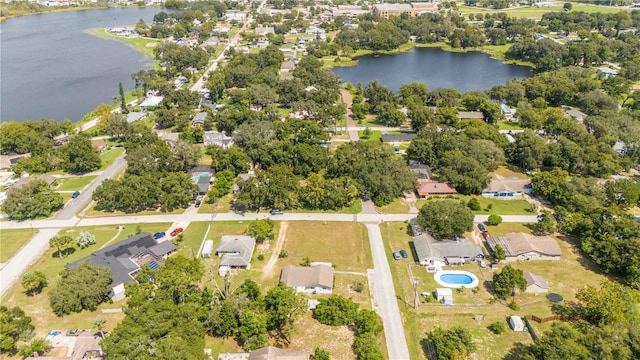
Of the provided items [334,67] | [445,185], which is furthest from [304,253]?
[334,67]

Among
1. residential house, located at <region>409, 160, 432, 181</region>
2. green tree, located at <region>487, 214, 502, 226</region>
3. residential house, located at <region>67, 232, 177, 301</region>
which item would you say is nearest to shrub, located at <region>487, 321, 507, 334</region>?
green tree, located at <region>487, 214, 502, 226</region>

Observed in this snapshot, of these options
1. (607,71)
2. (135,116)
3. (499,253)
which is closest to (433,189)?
(499,253)

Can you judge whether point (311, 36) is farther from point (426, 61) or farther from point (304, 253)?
point (304, 253)

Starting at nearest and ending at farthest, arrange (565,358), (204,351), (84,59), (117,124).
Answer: (565,358) < (204,351) < (117,124) < (84,59)

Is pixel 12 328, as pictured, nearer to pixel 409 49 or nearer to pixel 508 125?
pixel 508 125

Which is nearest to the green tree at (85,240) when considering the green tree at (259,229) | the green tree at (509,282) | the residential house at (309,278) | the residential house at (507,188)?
the green tree at (259,229)

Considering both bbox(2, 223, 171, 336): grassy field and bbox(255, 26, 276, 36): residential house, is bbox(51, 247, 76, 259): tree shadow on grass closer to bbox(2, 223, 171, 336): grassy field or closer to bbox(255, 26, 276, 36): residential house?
bbox(2, 223, 171, 336): grassy field
